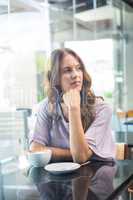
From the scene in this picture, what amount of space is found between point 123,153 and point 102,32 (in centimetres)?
373

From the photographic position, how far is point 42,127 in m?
1.96

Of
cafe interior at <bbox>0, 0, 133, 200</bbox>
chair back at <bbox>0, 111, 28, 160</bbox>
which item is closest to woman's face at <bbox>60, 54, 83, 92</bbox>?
cafe interior at <bbox>0, 0, 133, 200</bbox>

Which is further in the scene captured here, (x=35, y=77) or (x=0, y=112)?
(x=0, y=112)

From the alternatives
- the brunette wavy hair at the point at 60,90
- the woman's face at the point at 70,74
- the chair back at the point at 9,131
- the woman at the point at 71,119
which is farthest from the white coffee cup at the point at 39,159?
the chair back at the point at 9,131

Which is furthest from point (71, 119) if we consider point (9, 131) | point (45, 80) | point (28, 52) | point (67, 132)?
point (9, 131)

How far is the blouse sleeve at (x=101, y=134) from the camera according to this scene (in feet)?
6.02

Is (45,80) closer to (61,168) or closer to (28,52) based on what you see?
(28,52)

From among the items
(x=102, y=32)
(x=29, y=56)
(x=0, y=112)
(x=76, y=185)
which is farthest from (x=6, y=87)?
(x=102, y=32)

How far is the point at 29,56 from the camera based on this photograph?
2807 mm

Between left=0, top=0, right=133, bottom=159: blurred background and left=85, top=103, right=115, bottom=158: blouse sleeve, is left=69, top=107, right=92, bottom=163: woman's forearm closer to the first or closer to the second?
left=85, top=103, right=115, bottom=158: blouse sleeve

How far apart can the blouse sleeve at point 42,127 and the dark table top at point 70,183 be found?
1.10ft

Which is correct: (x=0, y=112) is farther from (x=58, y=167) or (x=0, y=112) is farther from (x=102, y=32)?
(x=102, y=32)

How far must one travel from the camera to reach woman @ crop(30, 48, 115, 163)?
1.79 metres

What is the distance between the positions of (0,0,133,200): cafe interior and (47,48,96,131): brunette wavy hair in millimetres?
101
